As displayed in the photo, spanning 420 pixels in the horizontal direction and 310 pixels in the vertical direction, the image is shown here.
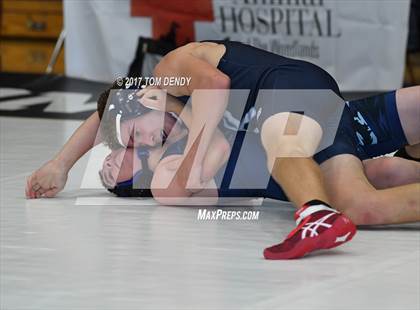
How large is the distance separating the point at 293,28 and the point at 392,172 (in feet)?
6.88

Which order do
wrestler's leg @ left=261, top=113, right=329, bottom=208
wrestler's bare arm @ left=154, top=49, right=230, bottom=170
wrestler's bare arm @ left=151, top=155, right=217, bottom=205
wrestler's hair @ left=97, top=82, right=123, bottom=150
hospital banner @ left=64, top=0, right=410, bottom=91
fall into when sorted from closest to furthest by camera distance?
wrestler's leg @ left=261, top=113, right=329, bottom=208 < wrestler's bare arm @ left=154, top=49, right=230, bottom=170 < wrestler's bare arm @ left=151, top=155, right=217, bottom=205 < wrestler's hair @ left=97, top=82, right=123, bottom=150 < hospital banner @ left=64, top=0, right=410, bottom=91

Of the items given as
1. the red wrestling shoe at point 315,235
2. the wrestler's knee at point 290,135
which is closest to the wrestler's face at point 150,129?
the wrestler's knee at point 290,135

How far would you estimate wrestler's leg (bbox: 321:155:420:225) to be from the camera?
203 centimetres

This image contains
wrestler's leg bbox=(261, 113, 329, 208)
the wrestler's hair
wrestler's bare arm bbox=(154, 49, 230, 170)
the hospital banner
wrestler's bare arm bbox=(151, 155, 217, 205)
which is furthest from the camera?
the hospital banner

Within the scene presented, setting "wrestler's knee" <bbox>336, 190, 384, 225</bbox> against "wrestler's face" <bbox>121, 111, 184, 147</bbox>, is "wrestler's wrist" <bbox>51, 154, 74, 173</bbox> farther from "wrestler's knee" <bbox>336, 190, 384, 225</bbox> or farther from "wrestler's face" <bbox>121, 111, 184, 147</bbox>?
"wrestler's knee" <bbox>336, 190, 384, 225</bbox>

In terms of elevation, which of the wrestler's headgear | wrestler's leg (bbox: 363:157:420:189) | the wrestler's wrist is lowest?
the wrestler's wrist

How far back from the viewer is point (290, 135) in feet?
6.84

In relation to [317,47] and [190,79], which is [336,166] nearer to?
[190,79]

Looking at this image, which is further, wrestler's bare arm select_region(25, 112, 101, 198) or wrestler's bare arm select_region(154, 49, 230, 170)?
wrestler's bare arm select_region(25, 112, 101, 198)

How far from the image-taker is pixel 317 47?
425cm

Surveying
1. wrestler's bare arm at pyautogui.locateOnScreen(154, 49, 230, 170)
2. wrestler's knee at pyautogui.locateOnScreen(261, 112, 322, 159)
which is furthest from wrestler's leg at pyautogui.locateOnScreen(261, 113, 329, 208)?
wrestler's bare arm at pyautogui.locateOnScreen(154, 49, 230, 170)

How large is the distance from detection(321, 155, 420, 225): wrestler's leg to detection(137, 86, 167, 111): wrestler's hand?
1.45ft

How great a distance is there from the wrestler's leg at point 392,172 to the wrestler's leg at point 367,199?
0.45 feet

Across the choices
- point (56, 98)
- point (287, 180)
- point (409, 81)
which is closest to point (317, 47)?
point (409, 81)
